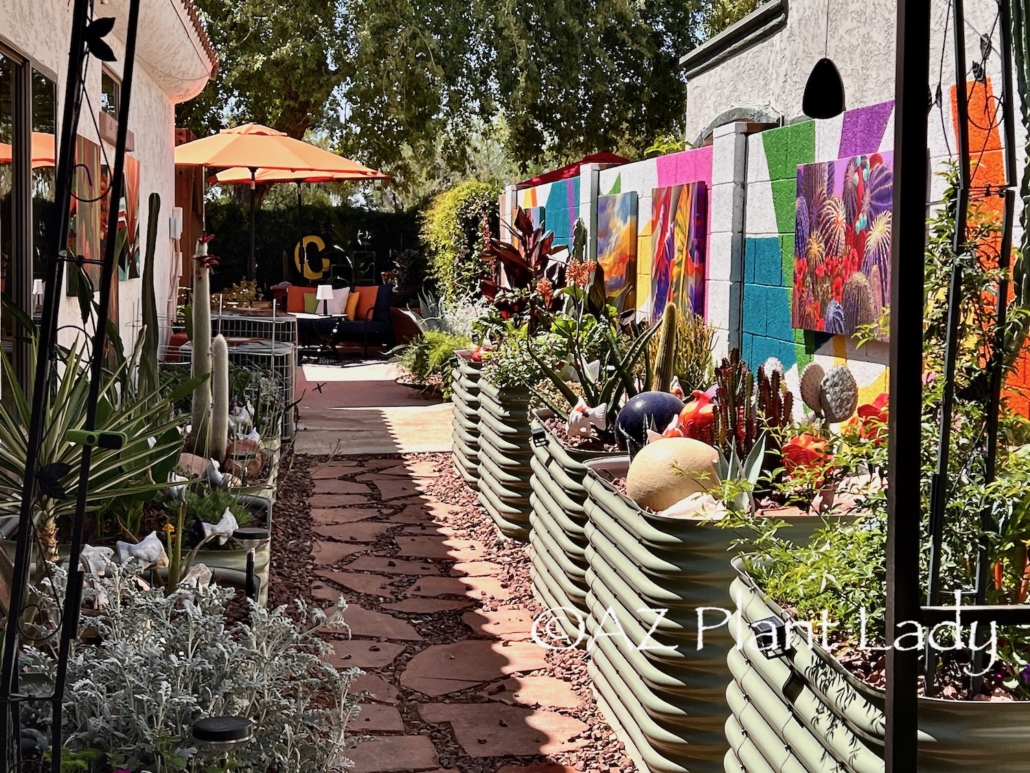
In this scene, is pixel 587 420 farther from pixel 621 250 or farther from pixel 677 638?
pixel 621 250

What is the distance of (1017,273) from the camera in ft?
7.69

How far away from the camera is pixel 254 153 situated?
13.6 metres

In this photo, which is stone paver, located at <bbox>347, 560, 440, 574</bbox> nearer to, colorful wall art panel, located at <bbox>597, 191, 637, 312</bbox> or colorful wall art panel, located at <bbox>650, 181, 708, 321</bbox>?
colorful wall art panel, located at <bbox>650, 181, 708, 321</bbox>

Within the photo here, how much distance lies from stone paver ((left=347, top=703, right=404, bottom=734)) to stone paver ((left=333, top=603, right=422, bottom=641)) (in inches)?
29.3

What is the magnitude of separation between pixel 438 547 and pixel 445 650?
1.77 meters

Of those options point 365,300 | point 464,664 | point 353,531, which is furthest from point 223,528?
point 365,300

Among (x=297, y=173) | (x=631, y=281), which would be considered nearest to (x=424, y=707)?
(x=631, y=281)

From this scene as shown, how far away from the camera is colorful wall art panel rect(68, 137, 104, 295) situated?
21.2ft

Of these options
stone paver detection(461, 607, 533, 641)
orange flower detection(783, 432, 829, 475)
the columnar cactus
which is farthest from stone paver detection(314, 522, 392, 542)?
orange flower detection(783, 432, 829, 475)

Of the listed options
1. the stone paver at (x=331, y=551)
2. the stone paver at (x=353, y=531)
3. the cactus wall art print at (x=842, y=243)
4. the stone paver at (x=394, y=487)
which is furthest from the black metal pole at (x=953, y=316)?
the stone paver at (x=394, y=487)

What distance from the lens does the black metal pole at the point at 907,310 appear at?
1.63 m

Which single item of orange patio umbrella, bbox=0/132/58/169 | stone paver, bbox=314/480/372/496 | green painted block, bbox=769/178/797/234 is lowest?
stone paver, bbox=314/480/372/496

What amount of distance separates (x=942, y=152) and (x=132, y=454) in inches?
116

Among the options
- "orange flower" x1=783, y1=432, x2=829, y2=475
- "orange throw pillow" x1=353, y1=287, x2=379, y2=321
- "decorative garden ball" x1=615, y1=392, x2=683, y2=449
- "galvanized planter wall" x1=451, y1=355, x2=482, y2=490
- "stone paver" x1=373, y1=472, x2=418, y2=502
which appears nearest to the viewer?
"orange flower" x1=783, y1=432, x2=829, y2=475
